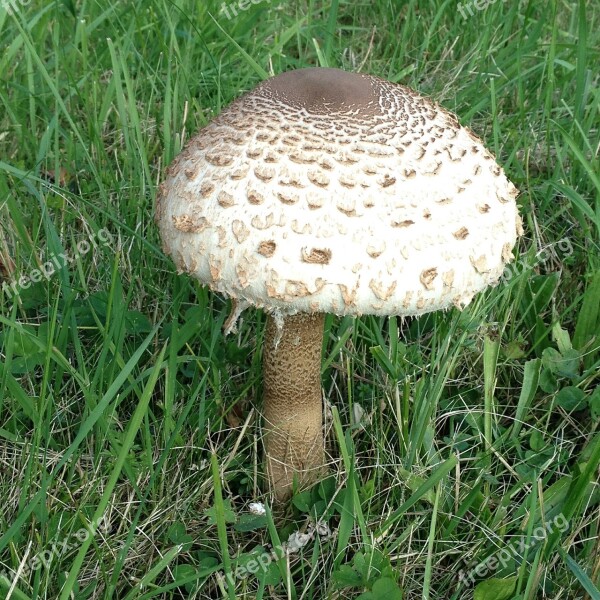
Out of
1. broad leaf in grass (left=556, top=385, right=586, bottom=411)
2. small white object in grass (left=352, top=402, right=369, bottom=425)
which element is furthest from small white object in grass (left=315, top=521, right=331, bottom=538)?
broad leaf in grass (left=556, top=385, right=586, bottom=411)

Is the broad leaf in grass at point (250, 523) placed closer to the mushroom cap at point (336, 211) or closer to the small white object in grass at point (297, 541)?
the small white object in grass at point (297, 541)

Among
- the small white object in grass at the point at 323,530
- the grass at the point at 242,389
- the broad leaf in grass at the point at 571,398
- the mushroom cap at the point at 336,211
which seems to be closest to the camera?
the mushroom cap at the point at 336,211

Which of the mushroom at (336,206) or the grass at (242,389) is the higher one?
the mushroom at (336,206)

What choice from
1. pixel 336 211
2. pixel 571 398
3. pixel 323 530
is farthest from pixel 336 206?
pixel 571 398

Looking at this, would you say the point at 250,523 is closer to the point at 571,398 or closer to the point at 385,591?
the point at 385,591

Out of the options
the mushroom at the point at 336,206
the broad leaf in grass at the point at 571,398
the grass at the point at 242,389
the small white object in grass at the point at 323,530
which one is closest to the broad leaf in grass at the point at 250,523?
the grass at the point at 242,389

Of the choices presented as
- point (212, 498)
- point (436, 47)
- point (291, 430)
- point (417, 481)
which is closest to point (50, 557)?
point (212, 498)
